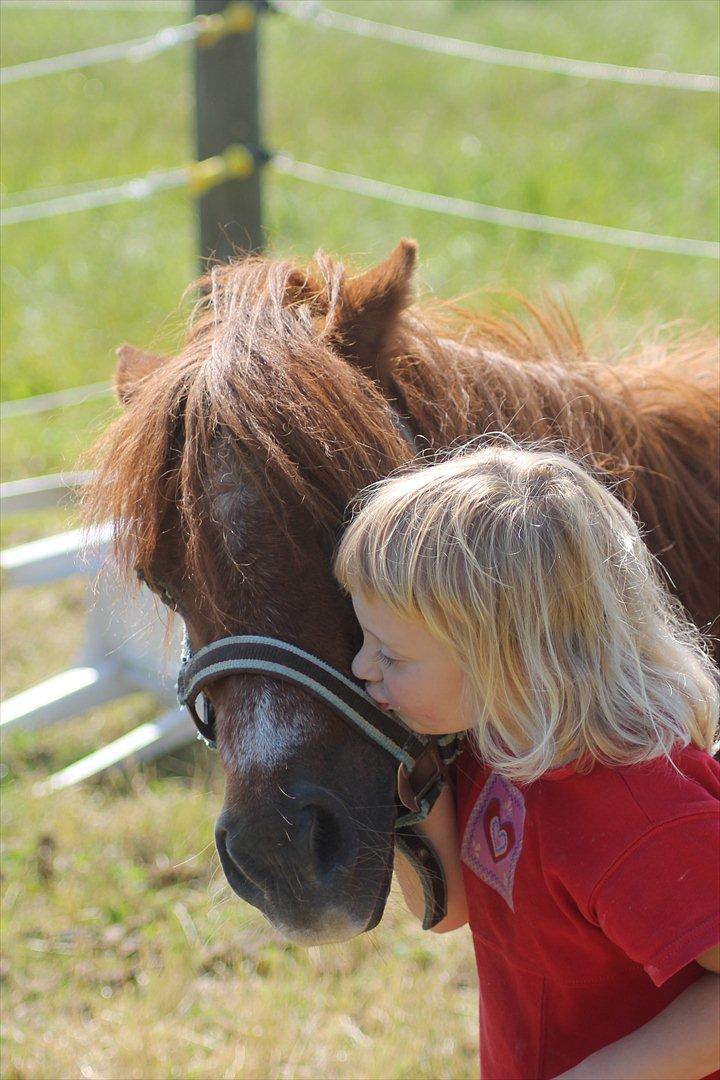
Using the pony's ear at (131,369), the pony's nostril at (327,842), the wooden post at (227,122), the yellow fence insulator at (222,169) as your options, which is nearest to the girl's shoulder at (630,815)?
the pony's nostril at (327,842)

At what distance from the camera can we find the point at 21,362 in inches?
257

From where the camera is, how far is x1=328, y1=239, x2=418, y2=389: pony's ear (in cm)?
161

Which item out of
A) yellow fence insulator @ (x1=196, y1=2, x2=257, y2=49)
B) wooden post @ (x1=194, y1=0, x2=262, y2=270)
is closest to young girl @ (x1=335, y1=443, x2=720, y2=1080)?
wooden post @ (x1=194, y1=0, x2=262, y2=270)

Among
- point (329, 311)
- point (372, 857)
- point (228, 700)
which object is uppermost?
point (329, 311)

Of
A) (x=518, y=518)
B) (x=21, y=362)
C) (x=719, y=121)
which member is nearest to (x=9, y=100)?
(x=21, y=362)

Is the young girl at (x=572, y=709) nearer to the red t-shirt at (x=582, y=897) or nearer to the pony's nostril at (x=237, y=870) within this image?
the red t-shirt at (x=582, y=897)

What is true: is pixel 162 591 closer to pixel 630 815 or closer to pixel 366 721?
pixel 366 721

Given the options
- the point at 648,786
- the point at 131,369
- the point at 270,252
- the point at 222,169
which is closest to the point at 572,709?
the point at 648,786

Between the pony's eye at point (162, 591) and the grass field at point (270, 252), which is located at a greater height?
the pony's eye at point (162, 591)

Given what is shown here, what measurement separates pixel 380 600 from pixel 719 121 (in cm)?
919

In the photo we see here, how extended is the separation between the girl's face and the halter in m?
0.05

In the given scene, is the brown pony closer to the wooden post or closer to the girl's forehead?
the girl's forehead

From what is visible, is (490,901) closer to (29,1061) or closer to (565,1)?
(29,1061)

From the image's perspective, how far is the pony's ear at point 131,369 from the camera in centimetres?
178
